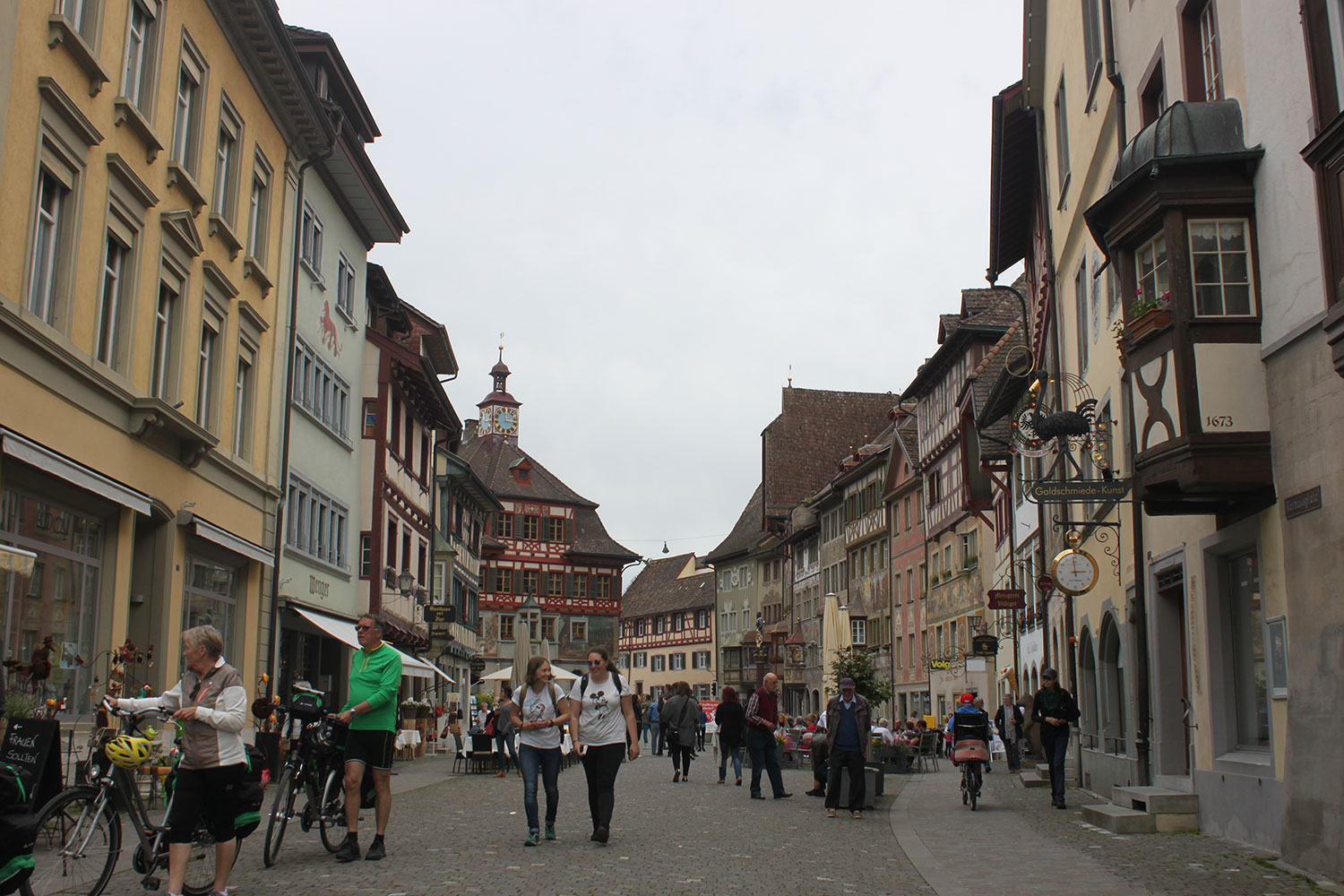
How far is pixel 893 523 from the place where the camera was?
183 ft

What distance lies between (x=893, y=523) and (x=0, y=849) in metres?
51.2

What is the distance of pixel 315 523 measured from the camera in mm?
26125

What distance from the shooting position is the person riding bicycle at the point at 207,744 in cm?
778

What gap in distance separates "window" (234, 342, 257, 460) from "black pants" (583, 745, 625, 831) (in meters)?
11.0

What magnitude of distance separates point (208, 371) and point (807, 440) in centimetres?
6061

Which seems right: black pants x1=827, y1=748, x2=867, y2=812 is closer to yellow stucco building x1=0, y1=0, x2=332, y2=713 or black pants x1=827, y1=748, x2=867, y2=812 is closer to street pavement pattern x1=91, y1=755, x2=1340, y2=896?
street pavement pattern x1=91, y1=755, x2=1340, y2=896

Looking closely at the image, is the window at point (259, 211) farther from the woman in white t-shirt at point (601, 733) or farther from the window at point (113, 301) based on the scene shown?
the woman in white t-shirt at point (601, 733)

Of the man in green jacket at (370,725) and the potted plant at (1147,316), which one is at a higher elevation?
the potted plant at (1147,316)

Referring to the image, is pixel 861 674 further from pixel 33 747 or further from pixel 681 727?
pixel 33 747

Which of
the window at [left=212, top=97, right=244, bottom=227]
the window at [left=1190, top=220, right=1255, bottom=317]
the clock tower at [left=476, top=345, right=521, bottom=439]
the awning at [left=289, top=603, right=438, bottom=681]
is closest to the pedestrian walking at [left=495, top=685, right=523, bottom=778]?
the awning at [left=289, top=603, right=438, bottom=681]

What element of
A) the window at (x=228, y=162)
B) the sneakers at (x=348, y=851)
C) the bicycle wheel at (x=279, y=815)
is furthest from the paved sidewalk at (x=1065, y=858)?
the window at (x=228, y=162)

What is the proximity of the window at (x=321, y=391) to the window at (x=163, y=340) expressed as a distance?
20.1 ft

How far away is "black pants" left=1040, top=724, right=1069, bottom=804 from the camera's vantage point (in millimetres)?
16984

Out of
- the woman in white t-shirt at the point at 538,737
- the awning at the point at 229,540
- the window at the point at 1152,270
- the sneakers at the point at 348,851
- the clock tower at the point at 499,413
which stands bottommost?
the sneakers at the point at 348,851
